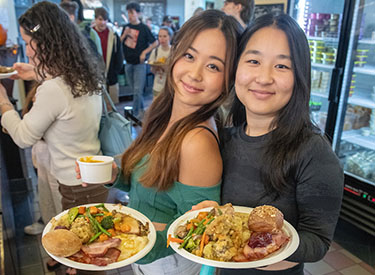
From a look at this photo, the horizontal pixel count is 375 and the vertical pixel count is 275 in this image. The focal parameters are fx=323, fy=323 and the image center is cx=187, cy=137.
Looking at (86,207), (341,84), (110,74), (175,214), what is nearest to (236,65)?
(175,214)

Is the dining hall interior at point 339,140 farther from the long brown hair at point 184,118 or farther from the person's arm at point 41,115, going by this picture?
the long brown hair at point 184,118

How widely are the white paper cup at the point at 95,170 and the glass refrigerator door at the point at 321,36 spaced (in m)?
2.66

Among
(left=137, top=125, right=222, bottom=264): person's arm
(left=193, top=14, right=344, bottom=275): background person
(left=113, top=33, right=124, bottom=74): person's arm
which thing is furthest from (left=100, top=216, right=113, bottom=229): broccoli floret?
(left=113, top=33, right=124, bottom=74): person's arm

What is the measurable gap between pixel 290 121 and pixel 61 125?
56.3 inches

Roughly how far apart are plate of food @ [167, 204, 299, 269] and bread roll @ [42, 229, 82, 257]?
29cm

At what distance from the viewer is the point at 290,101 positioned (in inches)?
48.0

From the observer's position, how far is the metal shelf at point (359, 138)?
10.4ft

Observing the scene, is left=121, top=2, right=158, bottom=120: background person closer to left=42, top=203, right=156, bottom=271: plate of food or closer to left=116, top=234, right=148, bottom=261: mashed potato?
left=42, top=203, right=156, bottom=271: plate of food

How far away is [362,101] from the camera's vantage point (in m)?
3.18

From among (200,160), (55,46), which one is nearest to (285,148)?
(200,160)

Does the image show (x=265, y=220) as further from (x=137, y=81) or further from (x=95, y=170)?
(x=137, y=81)

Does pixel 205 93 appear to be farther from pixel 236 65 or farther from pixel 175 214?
pixel 175 214

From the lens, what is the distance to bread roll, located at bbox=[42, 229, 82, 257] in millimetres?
938

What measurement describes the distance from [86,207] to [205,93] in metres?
0.65
